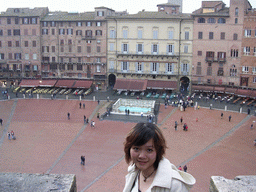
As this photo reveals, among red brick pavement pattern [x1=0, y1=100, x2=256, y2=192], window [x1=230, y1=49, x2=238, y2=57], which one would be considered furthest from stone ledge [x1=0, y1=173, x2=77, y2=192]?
window [x1=230, y1=49, x2=238, y2=57]

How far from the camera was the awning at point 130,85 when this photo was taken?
5261 centimetres

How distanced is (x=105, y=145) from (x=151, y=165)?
2695cm

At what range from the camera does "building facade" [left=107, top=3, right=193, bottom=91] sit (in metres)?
52.6

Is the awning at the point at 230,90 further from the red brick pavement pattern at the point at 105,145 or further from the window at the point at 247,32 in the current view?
the window at the point at 247,32

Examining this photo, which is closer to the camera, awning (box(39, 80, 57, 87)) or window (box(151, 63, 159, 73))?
window (box(151, 63, 159, 73))

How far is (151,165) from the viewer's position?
13.2 feet

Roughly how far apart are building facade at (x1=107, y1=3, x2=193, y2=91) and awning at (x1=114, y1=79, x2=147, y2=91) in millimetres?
1165

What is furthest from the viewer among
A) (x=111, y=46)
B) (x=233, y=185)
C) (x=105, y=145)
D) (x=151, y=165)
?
(x=111, y=46)

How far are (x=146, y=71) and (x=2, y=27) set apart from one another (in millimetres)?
31987

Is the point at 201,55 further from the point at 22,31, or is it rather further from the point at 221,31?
the point at 22,31

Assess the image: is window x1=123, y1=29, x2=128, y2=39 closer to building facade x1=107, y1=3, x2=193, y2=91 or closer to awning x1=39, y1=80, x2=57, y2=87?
building facade x1=107, y1=3, x2=193, y2=91

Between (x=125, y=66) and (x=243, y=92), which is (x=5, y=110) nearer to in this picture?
(x=125, y=66)

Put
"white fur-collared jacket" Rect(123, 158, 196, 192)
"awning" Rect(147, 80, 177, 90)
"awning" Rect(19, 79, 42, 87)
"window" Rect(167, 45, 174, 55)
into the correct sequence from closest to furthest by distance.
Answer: "white fur-collared jacket" Rect(123, 158, 196, 192) < "awning" Rect(147, 80, 177, 90) < "window" Rect(167, 45, 174, 55) < "awning" Rect(19, 79, 42, 87)

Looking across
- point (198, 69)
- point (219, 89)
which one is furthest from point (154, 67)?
point (219, 89)
